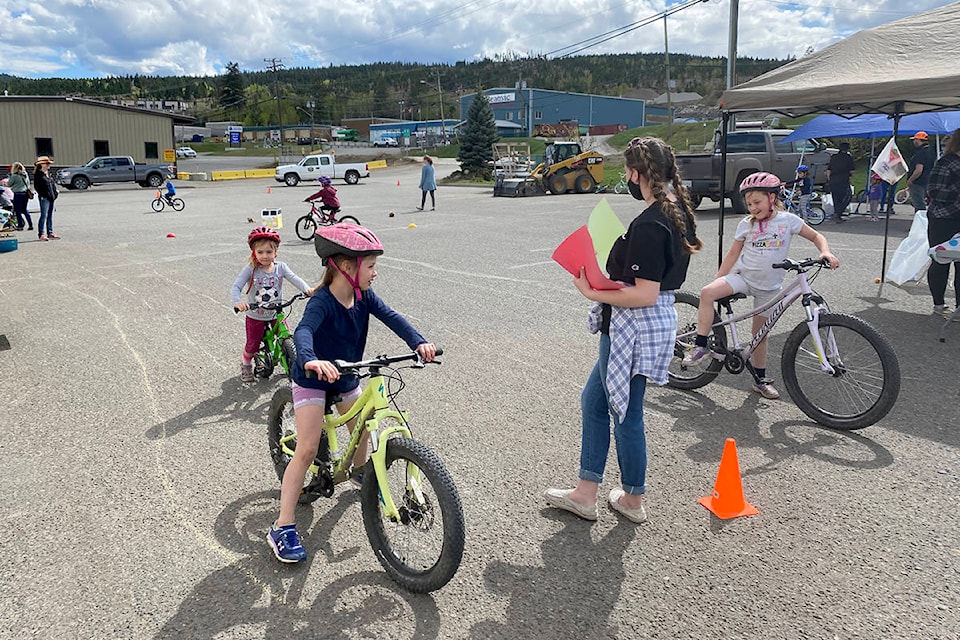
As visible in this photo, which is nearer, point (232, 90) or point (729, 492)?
point (729, 492)

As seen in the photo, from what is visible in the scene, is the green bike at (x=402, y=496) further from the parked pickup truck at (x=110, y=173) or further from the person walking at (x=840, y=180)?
the parked pickup truck at (x=110, y=173)

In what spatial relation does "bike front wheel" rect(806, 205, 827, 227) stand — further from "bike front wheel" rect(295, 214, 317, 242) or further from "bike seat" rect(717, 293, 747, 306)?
"bike seat" rect(717, 293, 747, 306)

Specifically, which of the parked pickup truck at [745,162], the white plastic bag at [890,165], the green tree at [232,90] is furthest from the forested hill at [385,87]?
the white plastic bag at [890,165]

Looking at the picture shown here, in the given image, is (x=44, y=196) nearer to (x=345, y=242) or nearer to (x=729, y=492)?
(x=345, y=242)

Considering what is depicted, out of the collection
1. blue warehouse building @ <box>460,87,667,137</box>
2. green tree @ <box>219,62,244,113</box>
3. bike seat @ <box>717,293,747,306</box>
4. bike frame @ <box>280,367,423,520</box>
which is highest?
green tree @ <box>219,62,244,113</box>

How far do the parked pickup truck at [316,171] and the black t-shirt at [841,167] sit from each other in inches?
1146

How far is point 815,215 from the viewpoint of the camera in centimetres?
1789

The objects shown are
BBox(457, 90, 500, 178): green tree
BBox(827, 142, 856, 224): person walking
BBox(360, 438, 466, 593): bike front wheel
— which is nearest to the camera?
BBox(360, 438, 466, 593): bike front wheel

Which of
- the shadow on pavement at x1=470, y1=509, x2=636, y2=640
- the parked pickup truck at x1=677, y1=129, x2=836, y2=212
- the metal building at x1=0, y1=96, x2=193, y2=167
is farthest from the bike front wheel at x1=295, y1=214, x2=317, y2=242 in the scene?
the metal building at x1=0, y1=96, x2=193, y2=167

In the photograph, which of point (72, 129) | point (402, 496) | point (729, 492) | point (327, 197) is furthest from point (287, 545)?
point (72, 129)

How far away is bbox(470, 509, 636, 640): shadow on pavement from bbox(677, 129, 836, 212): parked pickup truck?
16.7m

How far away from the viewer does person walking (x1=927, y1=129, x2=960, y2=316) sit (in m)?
7.68

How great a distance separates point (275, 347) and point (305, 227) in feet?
36.6

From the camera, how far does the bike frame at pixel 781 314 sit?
4941mm
